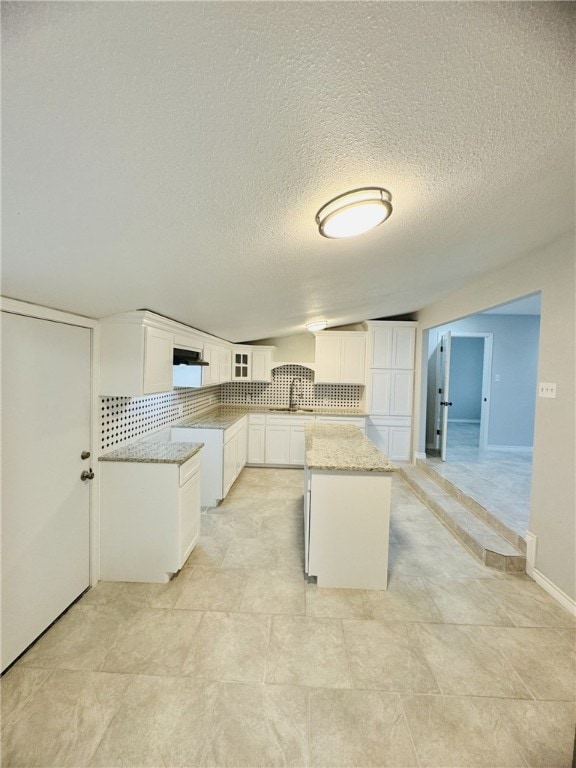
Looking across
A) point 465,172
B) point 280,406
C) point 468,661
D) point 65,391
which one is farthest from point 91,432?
point 280,406

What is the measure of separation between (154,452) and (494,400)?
18.9 ft

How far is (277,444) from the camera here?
4883mm

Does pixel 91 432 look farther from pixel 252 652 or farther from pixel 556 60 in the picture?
pixel 556 60

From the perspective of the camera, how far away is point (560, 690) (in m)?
1.53

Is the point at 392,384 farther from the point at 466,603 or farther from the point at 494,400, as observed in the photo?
the point at 466,603

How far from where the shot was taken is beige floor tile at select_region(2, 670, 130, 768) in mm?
1237

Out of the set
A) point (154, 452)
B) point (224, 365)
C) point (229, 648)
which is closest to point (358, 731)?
point (229, 648)

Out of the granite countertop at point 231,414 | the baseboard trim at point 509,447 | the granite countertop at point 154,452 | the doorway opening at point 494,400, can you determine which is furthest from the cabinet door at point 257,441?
the baseboard trim at point 509,447

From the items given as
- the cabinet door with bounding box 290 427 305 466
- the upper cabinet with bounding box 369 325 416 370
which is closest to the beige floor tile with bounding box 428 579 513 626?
the cabinet door with bounding box 290 427 305 466

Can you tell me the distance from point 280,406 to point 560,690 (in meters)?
4.31

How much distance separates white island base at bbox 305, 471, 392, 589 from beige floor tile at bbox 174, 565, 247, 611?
55 centimetres

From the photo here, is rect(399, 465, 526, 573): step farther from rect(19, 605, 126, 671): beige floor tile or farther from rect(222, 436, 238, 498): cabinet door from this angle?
rect(19, 605, 126, 671): beige floor tile

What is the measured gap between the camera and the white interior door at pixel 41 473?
5.16 ft

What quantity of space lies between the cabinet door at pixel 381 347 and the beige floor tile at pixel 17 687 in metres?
4.58
